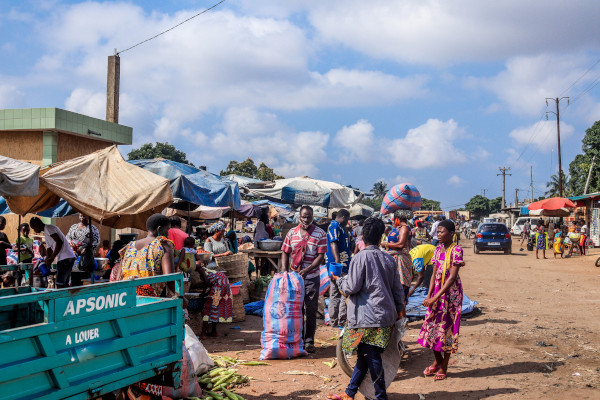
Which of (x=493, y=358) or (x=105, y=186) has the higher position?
(x=105, y=186)

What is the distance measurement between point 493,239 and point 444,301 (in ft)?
71.2

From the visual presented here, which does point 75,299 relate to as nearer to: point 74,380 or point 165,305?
point 74,380

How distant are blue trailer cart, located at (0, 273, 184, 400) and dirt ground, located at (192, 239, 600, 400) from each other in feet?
5.60

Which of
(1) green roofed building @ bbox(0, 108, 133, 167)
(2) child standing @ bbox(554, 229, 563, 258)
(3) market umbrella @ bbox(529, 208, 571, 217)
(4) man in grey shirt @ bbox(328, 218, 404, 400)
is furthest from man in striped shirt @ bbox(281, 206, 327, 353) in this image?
(3) market umbrella @ bbox(529, 208, 571, 217)

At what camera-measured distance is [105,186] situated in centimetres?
725

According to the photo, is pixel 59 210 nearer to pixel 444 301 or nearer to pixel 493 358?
pixel 444 301

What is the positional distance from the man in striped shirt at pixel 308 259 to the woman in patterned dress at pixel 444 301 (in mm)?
1776

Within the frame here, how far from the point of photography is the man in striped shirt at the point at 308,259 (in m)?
7.15

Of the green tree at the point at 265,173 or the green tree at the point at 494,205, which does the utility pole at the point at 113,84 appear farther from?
the green tree at the point at 494,205

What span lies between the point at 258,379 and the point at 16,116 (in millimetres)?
10837

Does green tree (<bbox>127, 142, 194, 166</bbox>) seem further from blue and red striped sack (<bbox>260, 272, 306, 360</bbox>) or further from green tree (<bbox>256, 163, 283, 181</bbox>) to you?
blue and red striped sack (<bbox>260, 272, 306, 360</bbox>)

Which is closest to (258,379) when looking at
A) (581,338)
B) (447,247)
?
(447,247)

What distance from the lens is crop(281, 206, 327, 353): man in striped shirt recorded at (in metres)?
7.15

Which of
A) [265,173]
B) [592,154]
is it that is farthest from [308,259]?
[265,173]
